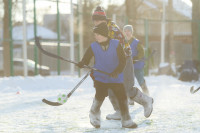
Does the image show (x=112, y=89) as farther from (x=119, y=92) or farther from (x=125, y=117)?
(x=125, y=117)

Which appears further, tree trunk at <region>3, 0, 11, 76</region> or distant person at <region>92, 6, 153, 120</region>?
tree trunk at <region>3, 0, 11, 76</region>

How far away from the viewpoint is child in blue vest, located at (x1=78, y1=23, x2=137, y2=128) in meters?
5.25

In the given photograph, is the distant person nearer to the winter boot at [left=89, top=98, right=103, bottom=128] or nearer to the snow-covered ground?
the snow-covered ground

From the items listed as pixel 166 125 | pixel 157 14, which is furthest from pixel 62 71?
pixel 157 14

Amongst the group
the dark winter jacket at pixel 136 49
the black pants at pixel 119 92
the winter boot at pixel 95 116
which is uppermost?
the dark winter jacket at pixel 136 49

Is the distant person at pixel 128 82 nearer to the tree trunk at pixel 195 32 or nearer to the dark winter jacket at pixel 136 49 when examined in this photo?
the dark winter jacket at pixel 136 49

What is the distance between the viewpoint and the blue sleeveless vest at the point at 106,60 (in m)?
5.26

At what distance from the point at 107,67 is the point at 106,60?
0.33 feet

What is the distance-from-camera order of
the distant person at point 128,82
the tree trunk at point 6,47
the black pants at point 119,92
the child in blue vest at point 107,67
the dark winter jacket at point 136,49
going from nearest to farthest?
1. the child in blue vest at point 107,67
2. the black pants at point 119,92
3. the distant person at point 128,82
4. the dark winter jacket at point 136,49
5. the tree trunk at point 6,47

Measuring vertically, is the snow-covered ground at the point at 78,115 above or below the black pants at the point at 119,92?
below

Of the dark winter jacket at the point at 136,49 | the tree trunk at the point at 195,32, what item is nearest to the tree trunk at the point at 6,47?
the dark winter jacket at the point at 136,49

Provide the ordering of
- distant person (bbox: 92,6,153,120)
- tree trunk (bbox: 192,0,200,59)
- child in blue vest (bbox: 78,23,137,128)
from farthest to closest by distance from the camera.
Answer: tree trunk (bbox: 192,0,200,59) → distant person (bbox: 92,6,153,120) → child in blue vest (bbox: 78,23,137,128)

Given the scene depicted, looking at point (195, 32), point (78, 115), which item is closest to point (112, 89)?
point (78, 115)

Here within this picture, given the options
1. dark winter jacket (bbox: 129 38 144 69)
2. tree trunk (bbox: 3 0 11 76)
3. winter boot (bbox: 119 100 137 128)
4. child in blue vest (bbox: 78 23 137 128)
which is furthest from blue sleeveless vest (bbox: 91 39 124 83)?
tree trunk (bbox: 3 0 11 76)
